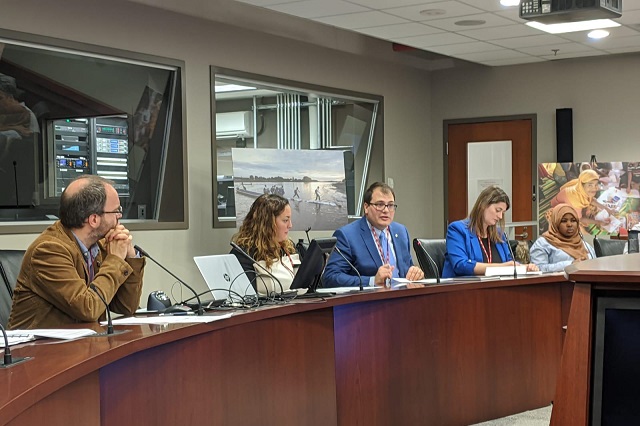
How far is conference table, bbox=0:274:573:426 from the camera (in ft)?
7.68

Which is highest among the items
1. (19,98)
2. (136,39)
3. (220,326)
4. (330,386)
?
(136,39)

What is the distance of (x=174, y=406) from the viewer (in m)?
2.88

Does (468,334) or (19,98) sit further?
(19,98)

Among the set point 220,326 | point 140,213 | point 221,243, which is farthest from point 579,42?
point 220,326

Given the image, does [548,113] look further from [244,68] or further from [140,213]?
[140,213]

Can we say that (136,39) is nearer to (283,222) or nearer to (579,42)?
(283,222)

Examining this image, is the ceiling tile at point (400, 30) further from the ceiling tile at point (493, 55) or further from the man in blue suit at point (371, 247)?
the man in blue suit at point (371, 247)

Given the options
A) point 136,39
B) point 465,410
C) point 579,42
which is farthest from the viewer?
point 579,42

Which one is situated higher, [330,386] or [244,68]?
[244,68]

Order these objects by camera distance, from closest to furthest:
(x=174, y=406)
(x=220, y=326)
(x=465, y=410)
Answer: (x=174, y=406) → (x=220, y=326) → (x=465, y=410)

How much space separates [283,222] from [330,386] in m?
1.48

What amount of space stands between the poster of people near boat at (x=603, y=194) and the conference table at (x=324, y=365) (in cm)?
386

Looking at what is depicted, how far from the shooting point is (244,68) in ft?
26.0

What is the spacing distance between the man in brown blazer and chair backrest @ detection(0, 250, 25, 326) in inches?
15.4
